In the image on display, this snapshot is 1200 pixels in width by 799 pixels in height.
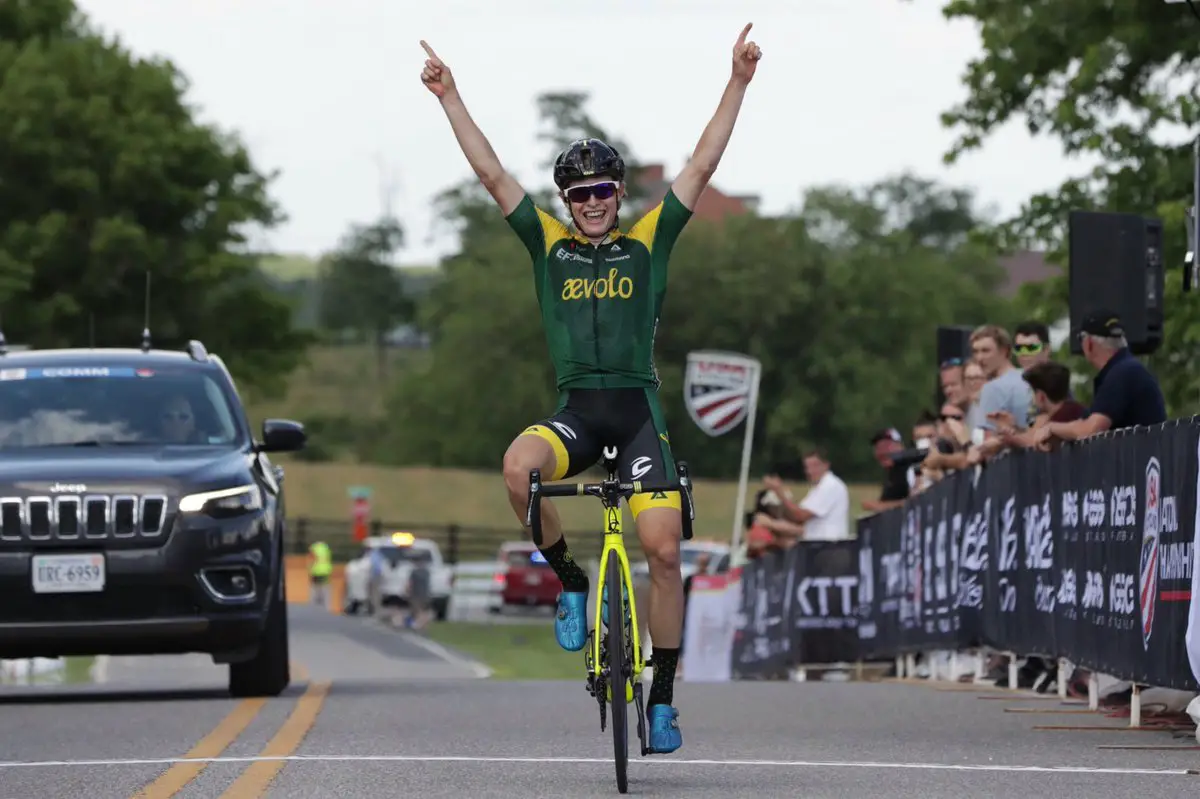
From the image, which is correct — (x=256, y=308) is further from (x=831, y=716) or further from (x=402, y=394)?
(x=402, y=394)

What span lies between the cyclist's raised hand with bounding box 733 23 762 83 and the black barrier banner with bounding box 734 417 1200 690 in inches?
116

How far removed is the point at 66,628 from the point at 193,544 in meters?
0.78

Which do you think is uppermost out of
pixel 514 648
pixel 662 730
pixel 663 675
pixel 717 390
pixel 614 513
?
pixel 717 390

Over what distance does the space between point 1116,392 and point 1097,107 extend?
18775mm

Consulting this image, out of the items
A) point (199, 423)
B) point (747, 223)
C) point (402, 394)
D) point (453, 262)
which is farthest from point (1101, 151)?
point (453, 262)

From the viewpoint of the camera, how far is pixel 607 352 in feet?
31.7

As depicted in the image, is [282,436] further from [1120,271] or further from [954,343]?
[954,343]

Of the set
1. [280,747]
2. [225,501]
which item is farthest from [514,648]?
[280,747]

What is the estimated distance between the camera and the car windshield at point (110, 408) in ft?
49.8

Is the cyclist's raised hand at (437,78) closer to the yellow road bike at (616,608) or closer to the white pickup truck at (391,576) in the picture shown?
the yellow road bike at (616,608)

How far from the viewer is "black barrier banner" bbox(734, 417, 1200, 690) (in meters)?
12.4

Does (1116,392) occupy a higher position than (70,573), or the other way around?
(1116,392)

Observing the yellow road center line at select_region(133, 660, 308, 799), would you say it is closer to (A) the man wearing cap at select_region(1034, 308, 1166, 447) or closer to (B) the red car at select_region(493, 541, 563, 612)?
(A) the man wearing cap at select_region(1034, 308, 1166, 447)

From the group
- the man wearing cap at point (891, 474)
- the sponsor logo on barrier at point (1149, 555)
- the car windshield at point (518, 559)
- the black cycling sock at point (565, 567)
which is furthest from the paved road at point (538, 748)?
the car windshield at point (518, 559)
